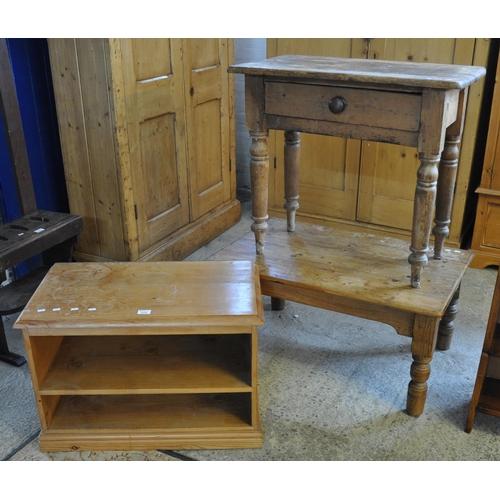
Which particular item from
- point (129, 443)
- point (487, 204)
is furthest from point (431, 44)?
point (129, 443)

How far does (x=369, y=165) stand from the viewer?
11.5 feet

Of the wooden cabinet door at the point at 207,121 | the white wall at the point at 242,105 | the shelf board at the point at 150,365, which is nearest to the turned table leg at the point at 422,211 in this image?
the shelf board at the point at 150,365

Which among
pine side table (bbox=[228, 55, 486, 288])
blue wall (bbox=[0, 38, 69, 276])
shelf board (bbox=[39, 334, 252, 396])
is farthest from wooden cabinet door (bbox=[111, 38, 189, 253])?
shelf board (bbox=[39, 334, 252, 396])

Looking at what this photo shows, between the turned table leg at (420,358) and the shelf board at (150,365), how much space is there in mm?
594

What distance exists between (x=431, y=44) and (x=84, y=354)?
2273 mm

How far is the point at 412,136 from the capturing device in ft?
6.68

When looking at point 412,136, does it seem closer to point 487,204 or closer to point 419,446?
point 419,446

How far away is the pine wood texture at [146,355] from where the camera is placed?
6.41 ft

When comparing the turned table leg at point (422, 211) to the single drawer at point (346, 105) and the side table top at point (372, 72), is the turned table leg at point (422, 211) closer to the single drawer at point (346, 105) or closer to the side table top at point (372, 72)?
the single drawer at point (346, 105)

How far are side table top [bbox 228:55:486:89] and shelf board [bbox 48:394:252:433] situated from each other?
3.79 ft

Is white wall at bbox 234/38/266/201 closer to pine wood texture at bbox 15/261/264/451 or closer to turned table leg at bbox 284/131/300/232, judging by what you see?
turned table leg at bbox 284/131/300/232

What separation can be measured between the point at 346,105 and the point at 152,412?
128 centimetres

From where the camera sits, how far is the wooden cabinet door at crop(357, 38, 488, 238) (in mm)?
3111

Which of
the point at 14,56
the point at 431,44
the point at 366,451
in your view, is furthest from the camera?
the point at 431,44
